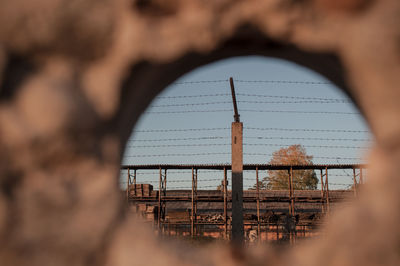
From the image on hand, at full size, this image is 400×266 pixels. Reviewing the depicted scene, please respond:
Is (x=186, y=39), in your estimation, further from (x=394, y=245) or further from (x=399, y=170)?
(x=394, y=245)

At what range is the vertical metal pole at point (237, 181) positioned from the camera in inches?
174

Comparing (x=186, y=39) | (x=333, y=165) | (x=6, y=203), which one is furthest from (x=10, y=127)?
(x=333, y=165)

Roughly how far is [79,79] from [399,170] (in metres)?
1.02

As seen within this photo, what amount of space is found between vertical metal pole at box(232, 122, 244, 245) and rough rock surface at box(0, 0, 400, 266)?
3378mm

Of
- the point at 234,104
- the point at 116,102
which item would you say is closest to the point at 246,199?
the point at 234,104

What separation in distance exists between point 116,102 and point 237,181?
3.55 metres

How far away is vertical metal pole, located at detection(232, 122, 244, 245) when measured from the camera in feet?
14.5

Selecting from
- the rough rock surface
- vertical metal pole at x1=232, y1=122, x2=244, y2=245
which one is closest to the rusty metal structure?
vertical metal pole at x1=232, y1=122, x2=244, y2=245

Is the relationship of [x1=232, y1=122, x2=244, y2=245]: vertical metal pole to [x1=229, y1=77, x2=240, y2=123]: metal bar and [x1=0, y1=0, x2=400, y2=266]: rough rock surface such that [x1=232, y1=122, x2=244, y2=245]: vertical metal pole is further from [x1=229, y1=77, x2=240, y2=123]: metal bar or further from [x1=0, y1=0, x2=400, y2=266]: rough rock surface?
[x1=0, y1=0, x2=400, y2=266]: rough rock surface

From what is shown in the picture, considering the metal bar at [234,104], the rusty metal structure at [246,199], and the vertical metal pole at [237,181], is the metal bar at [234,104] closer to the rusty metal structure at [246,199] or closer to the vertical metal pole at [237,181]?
the vertical metal pole at [237,181]

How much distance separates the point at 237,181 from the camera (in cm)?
453

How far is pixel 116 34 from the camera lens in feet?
3.77

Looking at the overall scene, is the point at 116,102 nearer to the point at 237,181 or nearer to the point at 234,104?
the point at 237,181

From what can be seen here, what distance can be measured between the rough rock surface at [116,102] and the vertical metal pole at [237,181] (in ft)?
11.1
